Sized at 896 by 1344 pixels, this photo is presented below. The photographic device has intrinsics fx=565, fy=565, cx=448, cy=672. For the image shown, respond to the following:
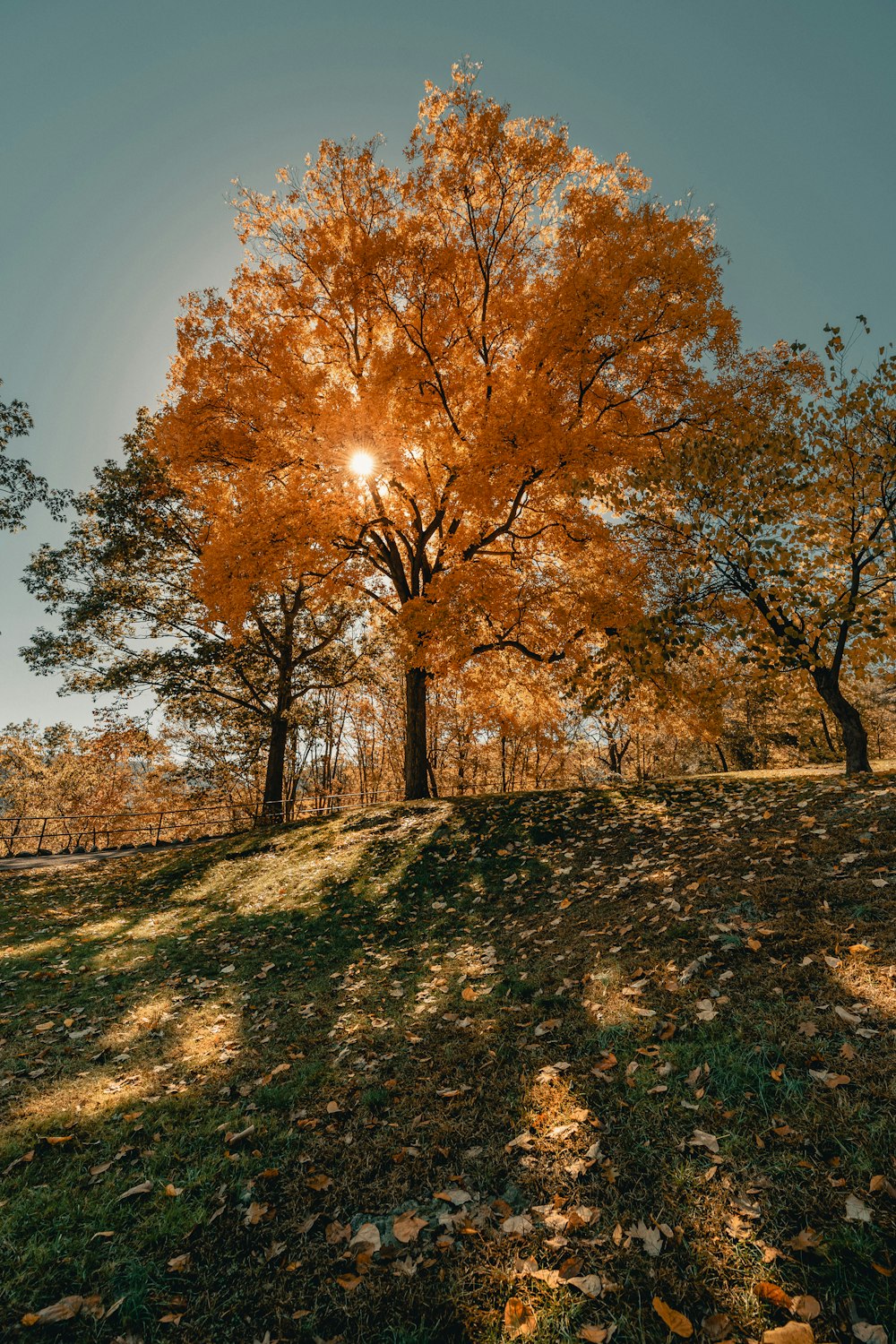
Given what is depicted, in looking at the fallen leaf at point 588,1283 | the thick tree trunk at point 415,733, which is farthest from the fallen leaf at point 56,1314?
the thick tree trunk at point 415,733

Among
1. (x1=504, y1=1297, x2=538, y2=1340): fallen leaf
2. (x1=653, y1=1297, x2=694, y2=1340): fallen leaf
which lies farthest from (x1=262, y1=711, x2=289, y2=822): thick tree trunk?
(x1=653, y1=1297, x2=694, y2=1340): fallen leaf

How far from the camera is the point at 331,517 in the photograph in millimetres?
10961

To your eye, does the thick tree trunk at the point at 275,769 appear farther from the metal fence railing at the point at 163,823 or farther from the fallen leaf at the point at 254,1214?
the fallen leaf at the point at 254,1214

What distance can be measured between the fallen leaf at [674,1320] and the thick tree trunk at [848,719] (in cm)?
868

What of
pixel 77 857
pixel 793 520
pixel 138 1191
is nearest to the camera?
pixel 138 1191

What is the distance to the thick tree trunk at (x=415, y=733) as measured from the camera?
1416 centimetres

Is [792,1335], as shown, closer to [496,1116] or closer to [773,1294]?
[773,1294]

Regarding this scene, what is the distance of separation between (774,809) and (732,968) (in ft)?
13.8

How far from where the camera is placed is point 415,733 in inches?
562

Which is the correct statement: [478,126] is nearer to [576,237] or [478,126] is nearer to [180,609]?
[576,237]

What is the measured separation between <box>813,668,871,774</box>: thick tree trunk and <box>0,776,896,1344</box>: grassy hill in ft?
7.32

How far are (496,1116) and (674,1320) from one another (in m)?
1.49

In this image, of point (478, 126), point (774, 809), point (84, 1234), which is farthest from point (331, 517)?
point (84, 1234)

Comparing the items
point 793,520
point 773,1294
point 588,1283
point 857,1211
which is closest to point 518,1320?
point 588,1283
